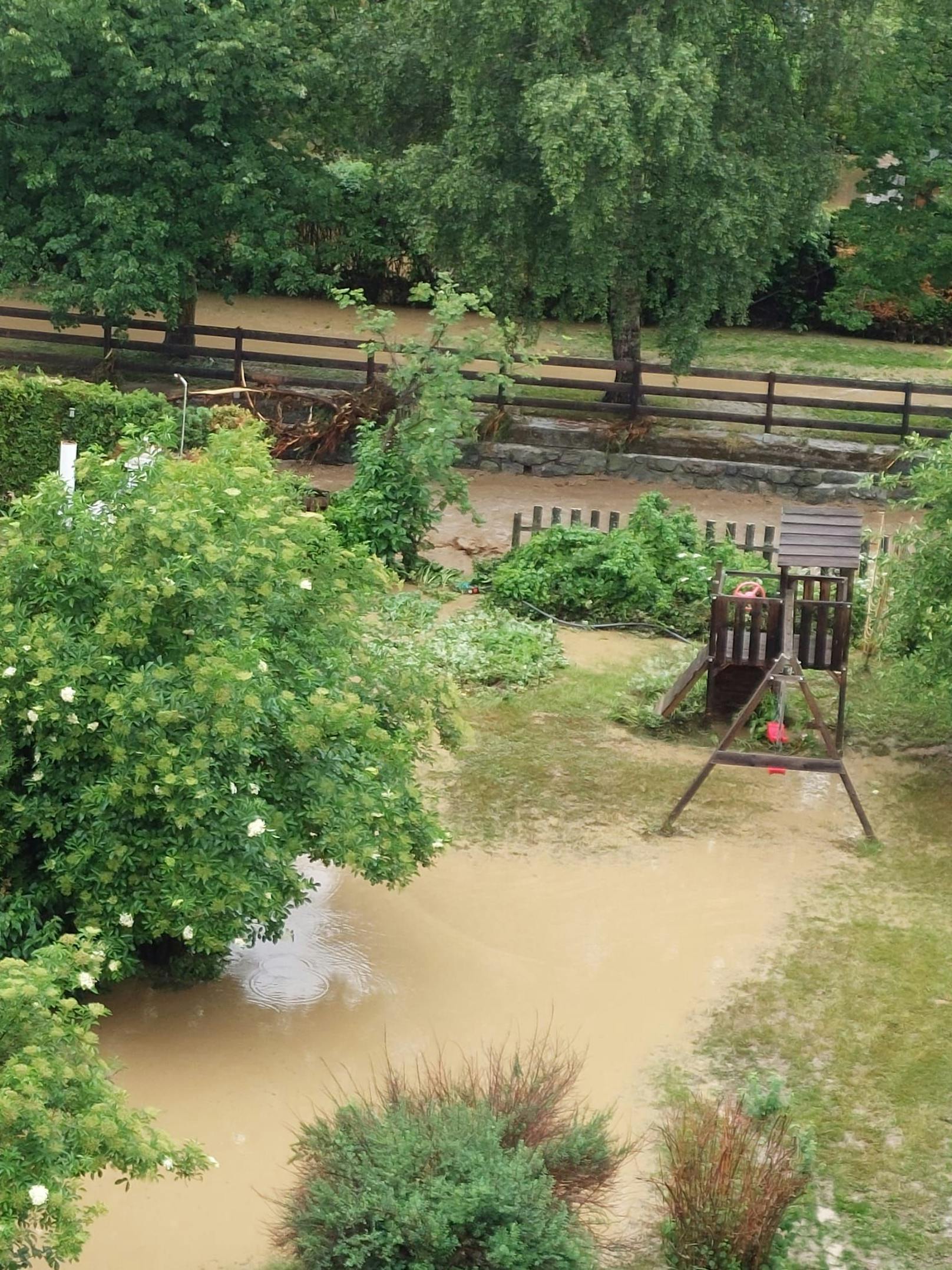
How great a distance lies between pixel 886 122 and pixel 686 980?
1623 centimetres

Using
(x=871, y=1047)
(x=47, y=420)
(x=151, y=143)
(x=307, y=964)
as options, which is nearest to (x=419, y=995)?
(x=307, y=964)

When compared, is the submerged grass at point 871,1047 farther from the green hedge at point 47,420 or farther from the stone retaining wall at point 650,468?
the stone retaining wall at point 650,468

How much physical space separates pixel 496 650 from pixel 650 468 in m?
7.79

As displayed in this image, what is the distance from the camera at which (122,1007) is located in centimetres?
780

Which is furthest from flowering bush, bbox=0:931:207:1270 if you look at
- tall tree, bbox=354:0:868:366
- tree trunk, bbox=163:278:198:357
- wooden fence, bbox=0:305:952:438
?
tree trunk, bbox=163:278:198:357

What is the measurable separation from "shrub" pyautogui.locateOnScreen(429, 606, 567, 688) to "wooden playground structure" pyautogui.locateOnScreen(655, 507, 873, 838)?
3.56 feet

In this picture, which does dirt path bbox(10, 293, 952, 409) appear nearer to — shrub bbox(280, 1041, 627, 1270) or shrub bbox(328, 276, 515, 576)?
shrub bbox(328, 276, 515, 576)

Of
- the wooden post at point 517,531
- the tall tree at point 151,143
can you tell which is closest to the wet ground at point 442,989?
the wooden post at point 517,531

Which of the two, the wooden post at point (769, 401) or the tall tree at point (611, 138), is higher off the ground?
the tall tree at point (611, 138)

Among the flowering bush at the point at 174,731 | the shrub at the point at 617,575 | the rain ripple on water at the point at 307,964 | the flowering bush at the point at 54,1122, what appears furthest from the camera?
the shrub at the point at 617,575

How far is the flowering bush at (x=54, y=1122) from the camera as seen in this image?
486 centimetres

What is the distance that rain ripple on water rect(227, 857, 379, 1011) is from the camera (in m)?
8.06

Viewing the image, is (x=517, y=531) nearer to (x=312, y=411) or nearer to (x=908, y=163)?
(x=312, y=411)

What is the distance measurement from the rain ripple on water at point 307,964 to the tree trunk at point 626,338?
12251 millimetres
